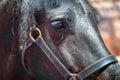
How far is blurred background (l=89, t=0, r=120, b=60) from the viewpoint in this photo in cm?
634

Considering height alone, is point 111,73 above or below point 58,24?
below

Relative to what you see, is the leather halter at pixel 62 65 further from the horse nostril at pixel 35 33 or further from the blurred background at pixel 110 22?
the blurred background at pixel 110 22

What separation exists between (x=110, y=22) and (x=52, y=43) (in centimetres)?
458

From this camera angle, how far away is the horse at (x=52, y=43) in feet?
6.15

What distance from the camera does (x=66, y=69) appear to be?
1909 mm

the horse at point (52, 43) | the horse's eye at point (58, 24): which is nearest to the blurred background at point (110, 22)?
the horse at point (52, 43)

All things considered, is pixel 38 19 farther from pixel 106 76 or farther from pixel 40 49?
pixel 106 76

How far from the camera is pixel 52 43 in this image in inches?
77.7

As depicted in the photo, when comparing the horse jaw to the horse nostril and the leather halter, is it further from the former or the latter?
the horse nostril

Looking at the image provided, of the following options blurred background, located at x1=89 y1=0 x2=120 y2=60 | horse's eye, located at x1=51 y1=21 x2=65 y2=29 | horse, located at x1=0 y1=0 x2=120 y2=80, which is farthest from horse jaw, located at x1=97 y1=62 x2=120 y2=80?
blurred background, located at x1=89 y1=0 x2=120 y2=60

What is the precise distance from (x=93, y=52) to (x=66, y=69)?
16 cm

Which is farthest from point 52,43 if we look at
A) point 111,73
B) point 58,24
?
point 111,73

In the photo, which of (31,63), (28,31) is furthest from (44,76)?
(28,31)

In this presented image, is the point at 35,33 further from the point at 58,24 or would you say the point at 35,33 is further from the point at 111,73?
the point at 111,73
